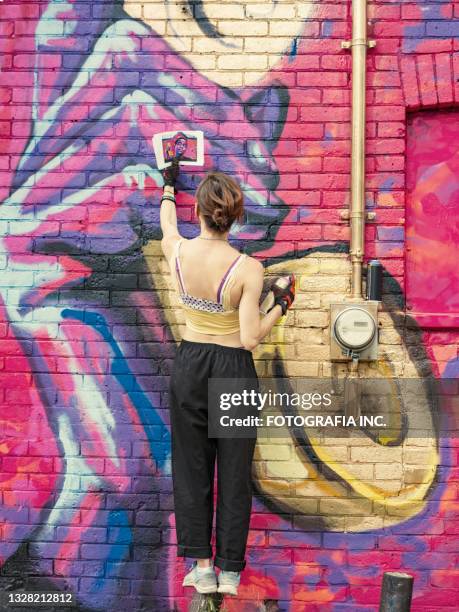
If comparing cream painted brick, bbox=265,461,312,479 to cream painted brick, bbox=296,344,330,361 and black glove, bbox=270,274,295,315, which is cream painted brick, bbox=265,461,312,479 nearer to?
cream painted brick, bbox=296,344,330,361

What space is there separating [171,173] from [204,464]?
1.51 meters

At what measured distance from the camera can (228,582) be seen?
11.6ft

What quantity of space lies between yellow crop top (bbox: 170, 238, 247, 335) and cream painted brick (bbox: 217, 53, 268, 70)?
114 centimetres

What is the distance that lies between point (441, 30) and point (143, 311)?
2158 mm

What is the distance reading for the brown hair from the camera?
350cm

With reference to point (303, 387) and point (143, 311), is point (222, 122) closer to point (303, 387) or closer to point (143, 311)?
point (143, 311)

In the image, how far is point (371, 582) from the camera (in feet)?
13.2

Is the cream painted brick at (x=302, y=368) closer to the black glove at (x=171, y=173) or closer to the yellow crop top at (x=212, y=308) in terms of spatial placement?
the yellow crop top at (x=212, y=308)

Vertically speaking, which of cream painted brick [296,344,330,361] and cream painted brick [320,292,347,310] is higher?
cream painted brick [320,292,347,310]

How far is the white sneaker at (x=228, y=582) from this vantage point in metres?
3.51

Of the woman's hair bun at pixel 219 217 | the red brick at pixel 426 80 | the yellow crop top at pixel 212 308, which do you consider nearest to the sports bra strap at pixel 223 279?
the yellow crop top at pixel 212 308

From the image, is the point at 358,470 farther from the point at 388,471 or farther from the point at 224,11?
the point at 224,11

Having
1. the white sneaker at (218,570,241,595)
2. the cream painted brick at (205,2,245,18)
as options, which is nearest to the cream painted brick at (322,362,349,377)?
the white sneaker at (218,570,241,595)

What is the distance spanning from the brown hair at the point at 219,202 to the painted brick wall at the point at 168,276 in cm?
56
